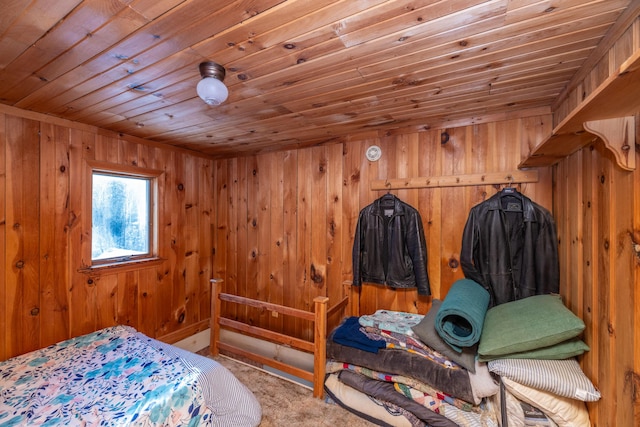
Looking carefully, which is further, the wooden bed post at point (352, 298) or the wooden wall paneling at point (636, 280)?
the wooden bed post at point (352, 298)

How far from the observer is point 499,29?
107cm

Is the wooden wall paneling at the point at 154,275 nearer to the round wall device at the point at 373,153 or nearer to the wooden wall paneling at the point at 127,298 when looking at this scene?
the wooden wall paneling at the point at 127,298

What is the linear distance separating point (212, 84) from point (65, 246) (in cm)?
197

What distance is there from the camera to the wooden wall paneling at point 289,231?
289 cm

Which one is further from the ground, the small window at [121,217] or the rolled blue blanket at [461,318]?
the small window at [121,217]

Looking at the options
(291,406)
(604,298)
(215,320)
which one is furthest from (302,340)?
(604,298)

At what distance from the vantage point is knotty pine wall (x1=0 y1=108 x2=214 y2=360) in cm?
189

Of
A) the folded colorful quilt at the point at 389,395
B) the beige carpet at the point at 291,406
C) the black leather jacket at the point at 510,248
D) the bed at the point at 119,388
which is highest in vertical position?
the black leather jacket at the point at 510,248

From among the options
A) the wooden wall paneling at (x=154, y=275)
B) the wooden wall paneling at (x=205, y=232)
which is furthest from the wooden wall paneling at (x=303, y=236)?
the wooden wall paneling at (x=154, y=275)

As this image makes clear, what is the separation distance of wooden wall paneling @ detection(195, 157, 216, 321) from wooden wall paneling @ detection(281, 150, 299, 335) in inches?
40.2

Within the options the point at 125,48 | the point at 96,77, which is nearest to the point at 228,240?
the point at 96,77

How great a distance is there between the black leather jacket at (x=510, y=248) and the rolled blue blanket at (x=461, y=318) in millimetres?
230

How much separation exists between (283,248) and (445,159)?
181cm

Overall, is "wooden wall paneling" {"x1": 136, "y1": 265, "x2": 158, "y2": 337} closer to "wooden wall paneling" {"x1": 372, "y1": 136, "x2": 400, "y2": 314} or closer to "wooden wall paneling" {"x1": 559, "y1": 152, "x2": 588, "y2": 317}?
"wooden wall paneling" {"x1": 372, "y1": 136, "x2": 400, "y2": 314}
